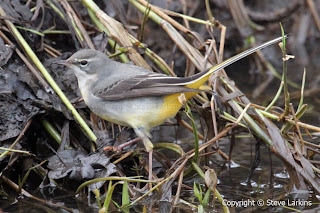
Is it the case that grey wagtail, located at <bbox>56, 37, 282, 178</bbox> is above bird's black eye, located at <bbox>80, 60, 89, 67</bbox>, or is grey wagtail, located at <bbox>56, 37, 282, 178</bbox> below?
below

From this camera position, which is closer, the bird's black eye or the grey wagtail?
the grey wagtail

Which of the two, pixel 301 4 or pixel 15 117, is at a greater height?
pixel 301 4

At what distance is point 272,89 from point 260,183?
10.7ft

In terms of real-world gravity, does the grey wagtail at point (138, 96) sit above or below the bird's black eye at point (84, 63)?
below

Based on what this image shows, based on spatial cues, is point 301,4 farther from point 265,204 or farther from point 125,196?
point 125,196

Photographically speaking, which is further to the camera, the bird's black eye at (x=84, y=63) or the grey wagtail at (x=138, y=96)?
the bird's black eye at (x=84, y=63)

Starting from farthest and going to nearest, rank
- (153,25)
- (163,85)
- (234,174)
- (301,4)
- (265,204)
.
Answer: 1. (301,4)
2. (153,25)
3. (234,174)
4. (163,85)
5. (265,204)

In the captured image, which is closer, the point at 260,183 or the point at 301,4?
the point at 260,183

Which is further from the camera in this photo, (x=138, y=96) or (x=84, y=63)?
(x=84, y=63)

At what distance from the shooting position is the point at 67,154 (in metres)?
4.88

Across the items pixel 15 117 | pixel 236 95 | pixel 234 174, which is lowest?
pixel 234 174

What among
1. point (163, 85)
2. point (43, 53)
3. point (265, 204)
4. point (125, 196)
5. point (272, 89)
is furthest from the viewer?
point (272, 89)

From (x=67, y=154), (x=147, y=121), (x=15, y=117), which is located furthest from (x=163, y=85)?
(x=15, y=117)

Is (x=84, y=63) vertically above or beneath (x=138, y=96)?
above
